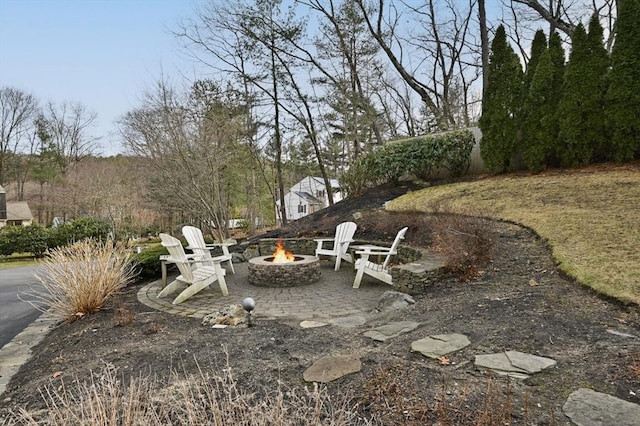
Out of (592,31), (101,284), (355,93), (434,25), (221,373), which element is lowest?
(221,373)

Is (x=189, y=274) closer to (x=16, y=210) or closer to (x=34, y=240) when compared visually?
(x=34, y=240)

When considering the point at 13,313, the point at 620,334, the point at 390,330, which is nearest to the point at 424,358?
the point at 390,330

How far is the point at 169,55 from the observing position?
33.2ft

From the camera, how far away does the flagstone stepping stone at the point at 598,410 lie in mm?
1630

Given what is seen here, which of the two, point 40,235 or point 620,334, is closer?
point 620,334

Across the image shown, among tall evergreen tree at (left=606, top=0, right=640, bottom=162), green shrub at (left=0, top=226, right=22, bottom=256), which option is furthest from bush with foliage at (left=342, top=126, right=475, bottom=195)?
green shrub at (left=0, top=226, right=22, bottom=256)

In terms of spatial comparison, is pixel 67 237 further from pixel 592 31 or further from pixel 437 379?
pixel 592 31

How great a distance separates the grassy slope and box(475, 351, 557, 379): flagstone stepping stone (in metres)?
1.51

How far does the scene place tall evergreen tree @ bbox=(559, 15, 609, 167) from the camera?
24.8 ft

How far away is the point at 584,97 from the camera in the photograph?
301 inches

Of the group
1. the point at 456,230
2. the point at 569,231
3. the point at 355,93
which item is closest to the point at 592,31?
the point at 569,231

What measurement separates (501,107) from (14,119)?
2521 cm

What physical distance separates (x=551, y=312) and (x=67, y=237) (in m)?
16.9

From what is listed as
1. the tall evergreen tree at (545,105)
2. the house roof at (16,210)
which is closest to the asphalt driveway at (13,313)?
the tall evergreen tree at (545,105)
